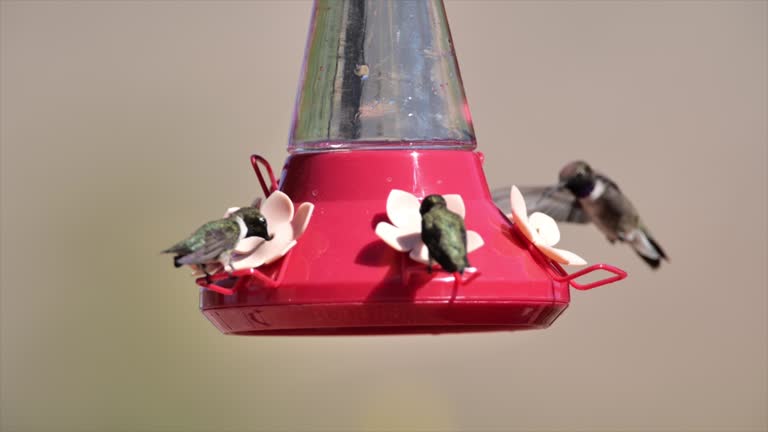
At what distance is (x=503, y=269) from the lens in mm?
2965

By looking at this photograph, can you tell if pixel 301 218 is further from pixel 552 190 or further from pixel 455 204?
pixel 552 190

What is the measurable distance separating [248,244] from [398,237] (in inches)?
14.2

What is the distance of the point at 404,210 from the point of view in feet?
9.79

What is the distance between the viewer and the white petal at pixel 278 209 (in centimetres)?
302

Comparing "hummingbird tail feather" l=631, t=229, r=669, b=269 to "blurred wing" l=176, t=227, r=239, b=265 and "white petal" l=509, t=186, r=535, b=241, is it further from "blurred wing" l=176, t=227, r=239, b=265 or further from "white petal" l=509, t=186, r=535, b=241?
"blurred wing" l=176, t=227, r=239, b=265

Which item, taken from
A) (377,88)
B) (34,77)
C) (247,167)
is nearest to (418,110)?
(377,88)

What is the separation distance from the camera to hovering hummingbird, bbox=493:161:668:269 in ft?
14.5

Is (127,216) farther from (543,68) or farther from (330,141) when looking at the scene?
(330,141)

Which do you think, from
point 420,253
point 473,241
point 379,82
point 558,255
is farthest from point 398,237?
point 379,82

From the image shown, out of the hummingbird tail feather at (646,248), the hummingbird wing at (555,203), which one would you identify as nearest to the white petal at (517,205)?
the hummingbird wing at (555,203)

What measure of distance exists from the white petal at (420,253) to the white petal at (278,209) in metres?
0.32

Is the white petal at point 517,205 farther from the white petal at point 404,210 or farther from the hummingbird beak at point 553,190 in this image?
the hummingbird beak at point 553,190

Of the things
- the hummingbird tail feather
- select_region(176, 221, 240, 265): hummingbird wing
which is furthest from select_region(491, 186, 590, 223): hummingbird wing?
select_region(176, 221, 240, 265): hummingbird wing

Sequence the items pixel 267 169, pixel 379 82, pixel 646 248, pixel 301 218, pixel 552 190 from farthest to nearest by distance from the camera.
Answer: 1. pixel 646 248
2. pixel 552 190
3. pixel 379 82
4. pixel 267 169
5. pixel 301 218
